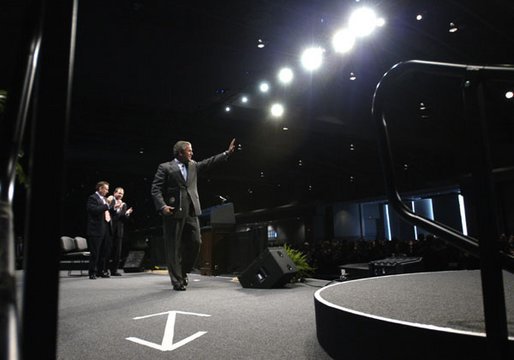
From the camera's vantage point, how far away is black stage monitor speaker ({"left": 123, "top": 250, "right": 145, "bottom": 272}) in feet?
23.8

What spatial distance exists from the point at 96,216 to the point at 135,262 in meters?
2.33

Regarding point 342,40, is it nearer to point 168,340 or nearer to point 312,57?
point 312,57

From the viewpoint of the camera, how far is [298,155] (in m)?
→ 14.2

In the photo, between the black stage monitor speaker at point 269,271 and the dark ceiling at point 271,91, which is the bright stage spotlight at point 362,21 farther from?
the black stage monitor speaker at point 269,271

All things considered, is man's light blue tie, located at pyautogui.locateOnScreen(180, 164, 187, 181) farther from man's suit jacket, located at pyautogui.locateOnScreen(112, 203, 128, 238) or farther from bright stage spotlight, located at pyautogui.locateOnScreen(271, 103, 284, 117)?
bright stage spotlight, located at pyautogui.locateOnScreen(271, 103, 284, 117)

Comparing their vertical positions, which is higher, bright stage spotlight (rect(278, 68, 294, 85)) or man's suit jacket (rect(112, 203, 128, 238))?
bright stage spotlight (rect(278, 68, 294, 85))

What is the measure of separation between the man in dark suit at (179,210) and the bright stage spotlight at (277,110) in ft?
21.2

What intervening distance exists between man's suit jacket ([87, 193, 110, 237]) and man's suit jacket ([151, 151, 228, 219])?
197 cm

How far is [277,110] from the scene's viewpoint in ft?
33.0

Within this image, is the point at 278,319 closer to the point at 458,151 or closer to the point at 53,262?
the point at 53,262

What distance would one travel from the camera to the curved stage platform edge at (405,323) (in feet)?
3.21

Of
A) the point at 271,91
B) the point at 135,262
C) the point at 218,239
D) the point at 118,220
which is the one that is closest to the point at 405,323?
the point at 218,239

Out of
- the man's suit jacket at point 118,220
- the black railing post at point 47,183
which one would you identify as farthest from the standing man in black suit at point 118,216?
the black railing post at point 47,183

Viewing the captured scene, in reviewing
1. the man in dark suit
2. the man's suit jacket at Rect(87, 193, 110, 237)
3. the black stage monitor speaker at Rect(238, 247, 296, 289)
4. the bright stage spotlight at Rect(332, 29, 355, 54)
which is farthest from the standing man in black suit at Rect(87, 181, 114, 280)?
the bright stage spotlight at Rect(332, 29, 355, 54)
